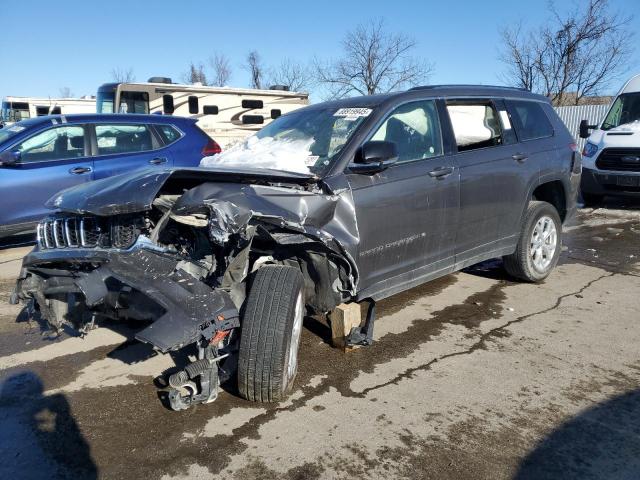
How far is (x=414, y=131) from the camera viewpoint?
13.7 feet

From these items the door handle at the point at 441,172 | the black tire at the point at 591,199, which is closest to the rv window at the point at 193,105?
the black tire at the point at 591,199

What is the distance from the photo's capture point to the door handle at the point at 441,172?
4.05 m

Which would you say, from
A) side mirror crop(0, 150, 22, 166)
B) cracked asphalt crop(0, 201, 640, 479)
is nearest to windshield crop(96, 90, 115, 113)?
side mirror crop(0, 150, 22, 166)

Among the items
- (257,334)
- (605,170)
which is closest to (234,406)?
(257,334)

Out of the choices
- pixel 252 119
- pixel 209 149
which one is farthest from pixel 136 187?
pixel 252 119

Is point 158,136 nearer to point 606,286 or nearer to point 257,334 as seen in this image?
point 257,334

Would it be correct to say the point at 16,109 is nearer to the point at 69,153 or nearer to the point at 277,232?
the point at 69,153

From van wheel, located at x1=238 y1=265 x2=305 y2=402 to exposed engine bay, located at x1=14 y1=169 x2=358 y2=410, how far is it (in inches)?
4.3

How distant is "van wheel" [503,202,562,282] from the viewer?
5.13m

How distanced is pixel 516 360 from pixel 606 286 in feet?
7.59

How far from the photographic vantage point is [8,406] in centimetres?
322

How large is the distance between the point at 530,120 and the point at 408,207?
224cm

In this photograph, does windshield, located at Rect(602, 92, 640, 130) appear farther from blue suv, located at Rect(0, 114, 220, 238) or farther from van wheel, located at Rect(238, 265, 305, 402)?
van wheel, located at Rect(238, 265, 305, 402)

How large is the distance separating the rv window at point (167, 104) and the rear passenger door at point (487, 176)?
34.6 feet
